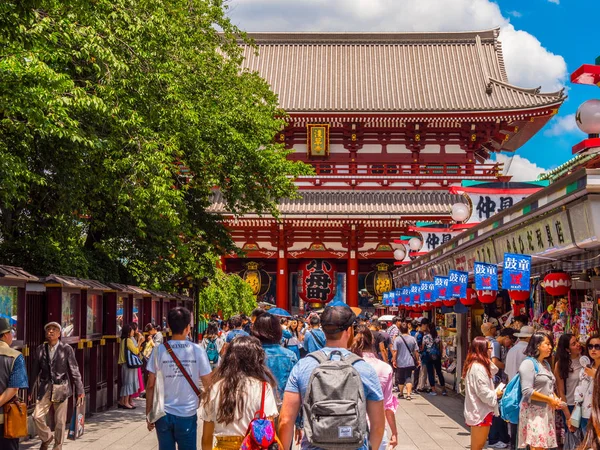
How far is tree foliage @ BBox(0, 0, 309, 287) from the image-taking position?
10.6m

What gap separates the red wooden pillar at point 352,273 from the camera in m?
34.6

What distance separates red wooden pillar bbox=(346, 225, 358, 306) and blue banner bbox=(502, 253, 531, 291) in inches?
936

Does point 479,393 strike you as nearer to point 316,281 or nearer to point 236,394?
point 236,394

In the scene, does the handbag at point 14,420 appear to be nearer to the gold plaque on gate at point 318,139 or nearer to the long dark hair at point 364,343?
the long dark hair at point 364,343

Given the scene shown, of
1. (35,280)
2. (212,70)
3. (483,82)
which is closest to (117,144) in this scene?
(35,280)

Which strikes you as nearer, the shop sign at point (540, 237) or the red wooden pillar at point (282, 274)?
the shop sign at point (540, 237)

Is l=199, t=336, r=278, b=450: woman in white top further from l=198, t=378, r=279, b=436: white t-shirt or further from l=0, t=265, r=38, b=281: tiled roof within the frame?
l=0, t=265, r=38, b=281: tiled roof

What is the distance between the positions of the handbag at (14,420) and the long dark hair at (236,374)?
7.70ft

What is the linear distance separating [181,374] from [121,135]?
746 centimetres

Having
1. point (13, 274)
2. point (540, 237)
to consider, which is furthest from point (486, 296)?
point (13, 274)

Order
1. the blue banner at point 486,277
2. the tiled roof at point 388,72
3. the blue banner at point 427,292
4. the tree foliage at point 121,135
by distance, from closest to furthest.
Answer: the tree foliage at point 121,135
the blue banner at point 486,277
the blue banner at point 427,292
the tiled roof at point 388,72

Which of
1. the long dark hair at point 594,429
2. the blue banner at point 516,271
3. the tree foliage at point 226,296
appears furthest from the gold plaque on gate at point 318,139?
the long dark hair at point 594,429

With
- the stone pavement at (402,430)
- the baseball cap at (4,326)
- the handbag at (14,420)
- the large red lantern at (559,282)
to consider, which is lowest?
the stone pavement at (402,430)

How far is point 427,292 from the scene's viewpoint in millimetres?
18641
